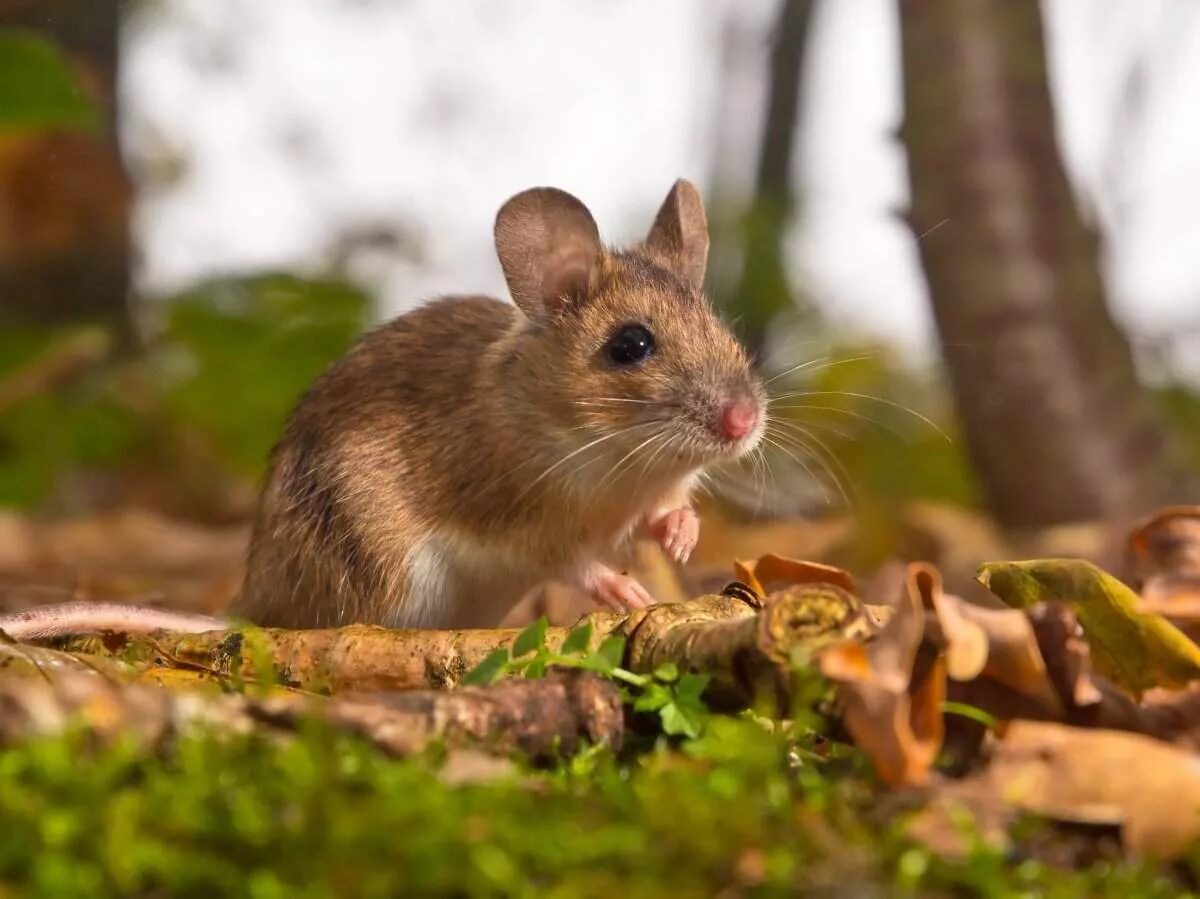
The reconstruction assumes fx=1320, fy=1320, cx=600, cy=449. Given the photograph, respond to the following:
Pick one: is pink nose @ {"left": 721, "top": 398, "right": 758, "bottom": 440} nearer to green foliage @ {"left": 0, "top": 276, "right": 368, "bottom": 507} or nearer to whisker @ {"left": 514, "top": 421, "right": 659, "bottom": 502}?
whisker @ {"left": 514, "top": 421, "right": 659, "bottom": 502}

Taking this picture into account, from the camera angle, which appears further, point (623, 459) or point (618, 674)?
point (623, 459)

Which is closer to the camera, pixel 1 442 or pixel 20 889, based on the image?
pixel 20 889

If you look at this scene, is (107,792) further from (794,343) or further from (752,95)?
(752,95)

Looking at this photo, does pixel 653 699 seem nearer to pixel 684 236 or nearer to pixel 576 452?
pixel 576 452

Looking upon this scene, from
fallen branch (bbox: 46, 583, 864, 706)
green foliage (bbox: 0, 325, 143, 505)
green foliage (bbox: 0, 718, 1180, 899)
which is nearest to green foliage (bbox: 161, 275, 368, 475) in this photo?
green foliage (bbox: 0, 325, 143, 505)

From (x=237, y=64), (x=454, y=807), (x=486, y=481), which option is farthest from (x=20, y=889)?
(x=237, y=64)

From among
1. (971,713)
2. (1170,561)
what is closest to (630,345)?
(1170,561)
